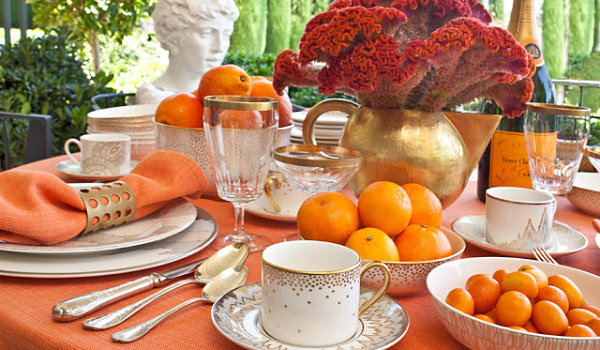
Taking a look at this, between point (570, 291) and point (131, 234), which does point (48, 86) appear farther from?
point (570, 291)

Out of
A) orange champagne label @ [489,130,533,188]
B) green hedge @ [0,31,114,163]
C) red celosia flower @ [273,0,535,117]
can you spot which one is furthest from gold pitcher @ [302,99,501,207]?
green hedge @ [0,31,114,163]

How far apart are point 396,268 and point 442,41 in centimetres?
33

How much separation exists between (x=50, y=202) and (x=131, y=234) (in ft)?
0.41

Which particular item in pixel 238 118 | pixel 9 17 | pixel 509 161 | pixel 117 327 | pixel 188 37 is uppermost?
pixel 9 17

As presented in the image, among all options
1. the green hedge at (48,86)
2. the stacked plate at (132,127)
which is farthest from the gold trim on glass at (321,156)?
the green hedge at (48,86)

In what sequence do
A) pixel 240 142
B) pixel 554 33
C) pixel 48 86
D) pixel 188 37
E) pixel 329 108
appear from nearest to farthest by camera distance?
pixel 240 142, pixel 329 108, pixel 188 37, pixel 48 86, pixel 554 33

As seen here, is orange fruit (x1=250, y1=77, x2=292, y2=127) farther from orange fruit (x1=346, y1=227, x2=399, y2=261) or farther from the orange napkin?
orange fruit (x1=346, y1=227, x2=399, y2=261)

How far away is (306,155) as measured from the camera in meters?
0.89

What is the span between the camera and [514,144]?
1.17m

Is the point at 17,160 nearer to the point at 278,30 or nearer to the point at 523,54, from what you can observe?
the point at 523,54

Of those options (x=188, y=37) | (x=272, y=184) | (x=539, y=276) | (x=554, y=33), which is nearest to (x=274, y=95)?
(x=272, y=184)

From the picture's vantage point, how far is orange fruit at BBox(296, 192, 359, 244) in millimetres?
759

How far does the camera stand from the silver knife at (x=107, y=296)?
62 centimetres

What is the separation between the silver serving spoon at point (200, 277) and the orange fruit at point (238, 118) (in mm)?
172
